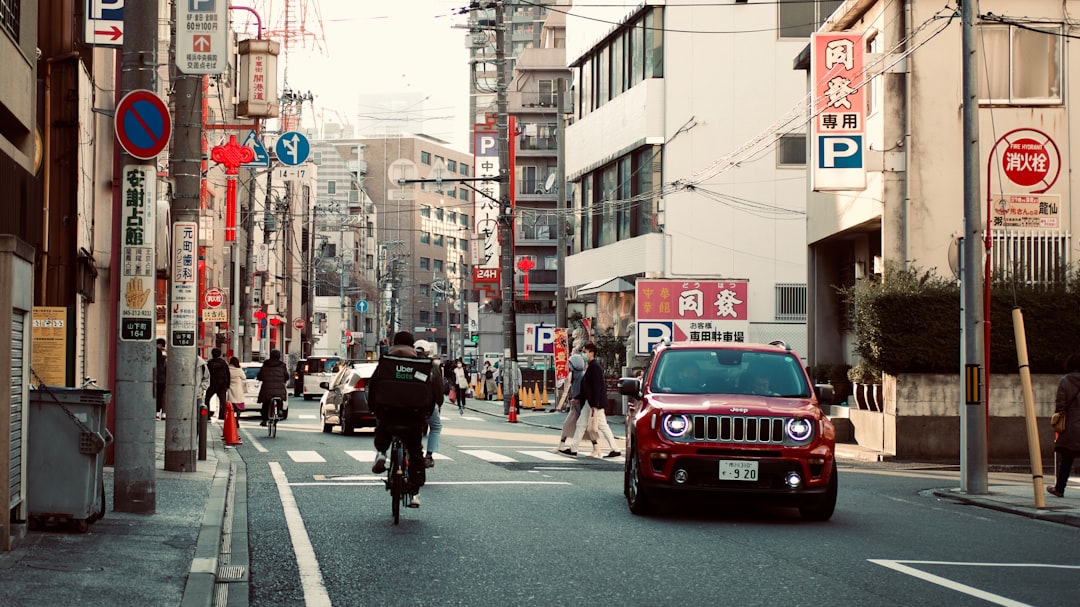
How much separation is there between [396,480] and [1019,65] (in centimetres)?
1780

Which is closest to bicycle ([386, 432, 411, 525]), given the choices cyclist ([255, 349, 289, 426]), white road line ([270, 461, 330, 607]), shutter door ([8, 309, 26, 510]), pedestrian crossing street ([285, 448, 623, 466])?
white road line ([270, 461, 330, 607])

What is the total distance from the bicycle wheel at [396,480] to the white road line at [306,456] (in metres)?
8.23

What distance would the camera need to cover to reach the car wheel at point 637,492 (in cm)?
1291

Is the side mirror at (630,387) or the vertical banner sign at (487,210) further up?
the vertical banner sign at (487,210)

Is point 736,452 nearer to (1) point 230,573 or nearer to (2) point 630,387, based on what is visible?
(2) point 630,387

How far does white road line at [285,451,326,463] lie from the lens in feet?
68.0

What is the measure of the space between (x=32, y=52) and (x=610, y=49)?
1307 inches

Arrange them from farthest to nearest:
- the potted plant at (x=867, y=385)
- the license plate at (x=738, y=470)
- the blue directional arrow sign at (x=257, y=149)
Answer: the blue directional arrow sign at (x=257, y=149), the potted plant at (x=867, y=385), the license plate at (x=738, y=470)

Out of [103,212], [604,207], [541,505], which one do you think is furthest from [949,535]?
[604,207]

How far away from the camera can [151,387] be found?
12.4 metres

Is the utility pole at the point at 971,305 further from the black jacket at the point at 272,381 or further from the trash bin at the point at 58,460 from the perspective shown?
the black jacket at the point at 272,381

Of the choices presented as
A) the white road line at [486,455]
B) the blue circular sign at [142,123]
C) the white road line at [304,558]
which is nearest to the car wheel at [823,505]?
the white road line at [304,558]

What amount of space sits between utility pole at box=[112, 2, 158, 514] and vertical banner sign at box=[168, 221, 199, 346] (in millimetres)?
4177

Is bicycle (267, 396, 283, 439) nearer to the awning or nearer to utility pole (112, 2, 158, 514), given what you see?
utility pole (112, 2, 158, 514)
